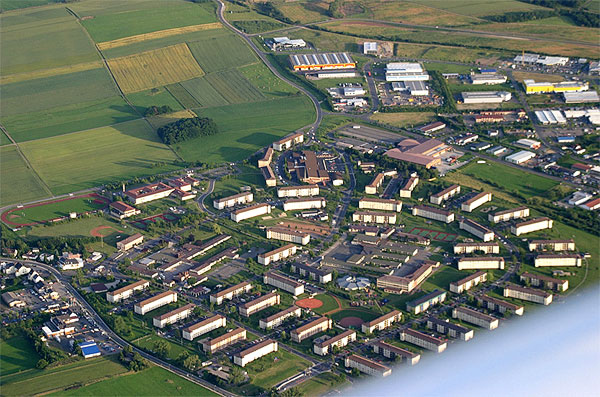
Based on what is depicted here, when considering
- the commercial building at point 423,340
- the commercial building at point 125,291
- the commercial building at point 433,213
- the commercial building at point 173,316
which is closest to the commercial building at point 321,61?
the commercial building at point 433,213

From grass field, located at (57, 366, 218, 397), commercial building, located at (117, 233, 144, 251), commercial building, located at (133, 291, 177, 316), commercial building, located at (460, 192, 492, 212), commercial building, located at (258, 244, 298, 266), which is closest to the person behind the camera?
grass field, located at (57, 366, 218, 397)

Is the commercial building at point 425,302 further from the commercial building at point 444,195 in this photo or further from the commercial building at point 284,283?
the commercial building at point 444,195

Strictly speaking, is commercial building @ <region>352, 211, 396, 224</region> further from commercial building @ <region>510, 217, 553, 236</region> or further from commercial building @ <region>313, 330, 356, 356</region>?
commercial building @ <region>313, 330, 356, 356</region>

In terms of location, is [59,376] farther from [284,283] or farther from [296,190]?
[296,190]

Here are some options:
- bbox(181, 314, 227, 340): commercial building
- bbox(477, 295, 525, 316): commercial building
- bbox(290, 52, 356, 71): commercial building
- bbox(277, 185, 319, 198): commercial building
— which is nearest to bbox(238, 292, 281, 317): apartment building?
bbox(181, 314, 227, 340): commercial building

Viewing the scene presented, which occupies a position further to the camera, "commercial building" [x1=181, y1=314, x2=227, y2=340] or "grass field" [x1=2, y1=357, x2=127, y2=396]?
"commercial building" [x1=181, y1=314, x2=227, y2=340]

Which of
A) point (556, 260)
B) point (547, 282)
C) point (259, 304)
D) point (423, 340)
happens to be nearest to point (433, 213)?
point (556, 260)

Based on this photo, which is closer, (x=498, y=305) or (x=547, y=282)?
(x=498, y=305)
